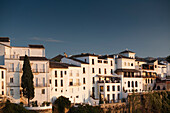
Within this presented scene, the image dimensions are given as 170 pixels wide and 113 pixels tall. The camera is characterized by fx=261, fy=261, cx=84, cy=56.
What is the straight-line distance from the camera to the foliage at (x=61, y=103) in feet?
135

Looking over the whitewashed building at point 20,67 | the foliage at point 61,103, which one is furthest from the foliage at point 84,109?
the whitewashed building at point 20,67

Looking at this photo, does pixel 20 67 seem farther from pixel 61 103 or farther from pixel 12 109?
pixel 61 103

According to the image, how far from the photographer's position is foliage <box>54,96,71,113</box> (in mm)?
41250

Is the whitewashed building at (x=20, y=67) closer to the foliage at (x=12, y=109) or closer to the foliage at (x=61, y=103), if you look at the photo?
the foliage at (x=61, y=103)

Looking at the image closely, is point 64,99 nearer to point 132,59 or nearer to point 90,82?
point 90,82

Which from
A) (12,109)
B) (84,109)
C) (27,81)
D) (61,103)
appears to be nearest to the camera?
(12,109)

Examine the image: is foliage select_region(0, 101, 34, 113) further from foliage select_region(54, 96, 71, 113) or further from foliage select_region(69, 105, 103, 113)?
foliage select_region(69, 105, 103, 113)

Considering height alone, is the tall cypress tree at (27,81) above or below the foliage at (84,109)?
above

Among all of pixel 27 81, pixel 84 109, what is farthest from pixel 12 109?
pixel 84 109

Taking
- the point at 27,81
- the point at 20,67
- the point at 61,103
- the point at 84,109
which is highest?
the point at 20,67

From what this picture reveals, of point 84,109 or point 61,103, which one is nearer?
point 61,103

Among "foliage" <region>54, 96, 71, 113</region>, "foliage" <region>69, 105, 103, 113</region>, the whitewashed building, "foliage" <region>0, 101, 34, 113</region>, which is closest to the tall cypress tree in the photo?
the whitewashed building

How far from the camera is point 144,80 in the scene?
208ft

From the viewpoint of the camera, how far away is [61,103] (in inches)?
1635
